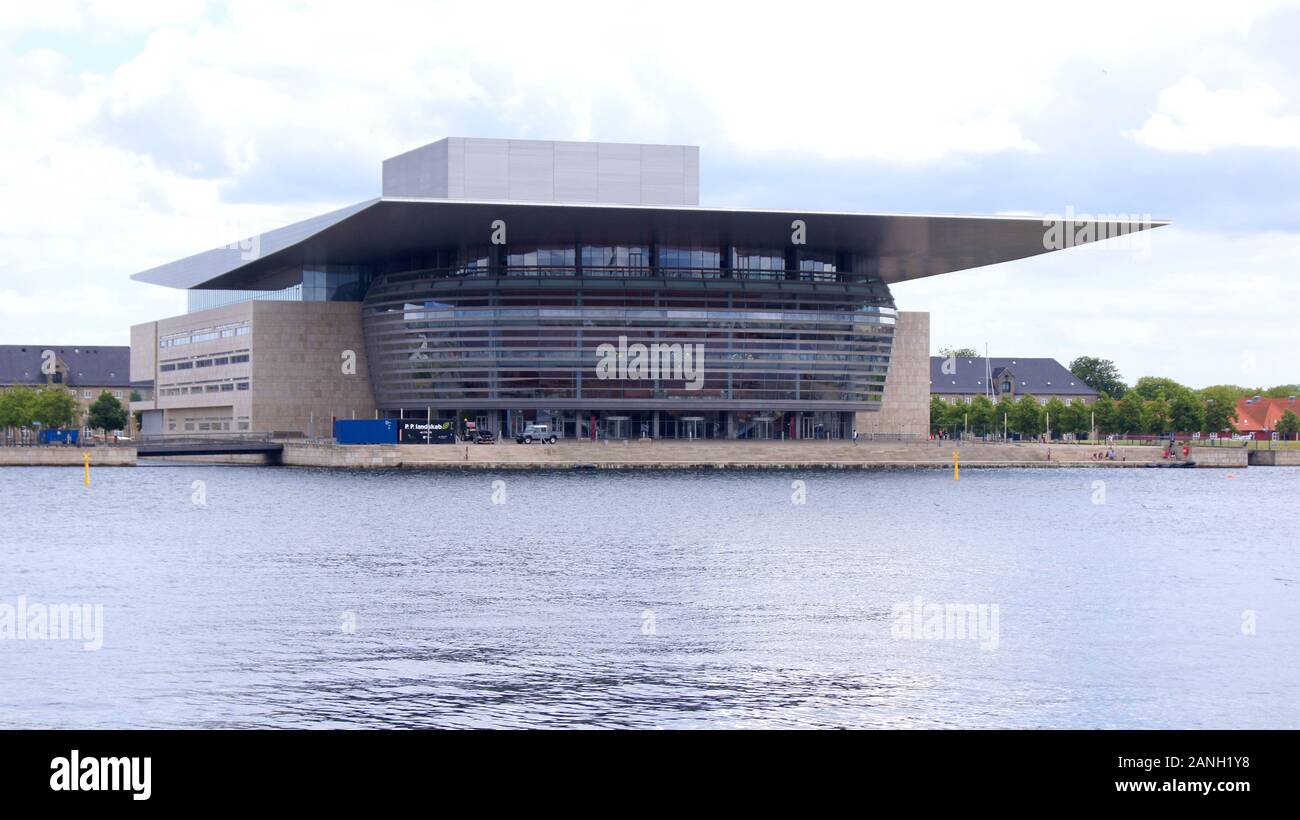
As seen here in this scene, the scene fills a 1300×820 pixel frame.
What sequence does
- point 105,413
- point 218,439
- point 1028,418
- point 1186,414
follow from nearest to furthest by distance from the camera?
point 218,439 → point 1186,414 → point 1028,418 → point 105,413

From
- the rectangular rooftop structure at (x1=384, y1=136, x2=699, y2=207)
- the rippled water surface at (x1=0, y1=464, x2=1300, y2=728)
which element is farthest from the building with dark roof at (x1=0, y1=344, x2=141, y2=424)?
the rippled water surface at (x1=0, y1=464, x2=1300, y2=728)

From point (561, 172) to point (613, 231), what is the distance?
948cm

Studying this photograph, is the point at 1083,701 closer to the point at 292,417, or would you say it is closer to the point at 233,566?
the point at 233,566

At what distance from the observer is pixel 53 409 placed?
411 ft

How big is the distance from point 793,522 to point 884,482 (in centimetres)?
2867

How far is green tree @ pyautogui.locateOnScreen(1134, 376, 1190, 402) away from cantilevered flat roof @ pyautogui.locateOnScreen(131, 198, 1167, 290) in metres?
45.9

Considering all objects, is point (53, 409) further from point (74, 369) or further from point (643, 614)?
point (643, 614)

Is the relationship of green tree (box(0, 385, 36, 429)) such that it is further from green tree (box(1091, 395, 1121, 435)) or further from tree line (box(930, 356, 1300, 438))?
green tree (box(1091, 395, 1121, 435))

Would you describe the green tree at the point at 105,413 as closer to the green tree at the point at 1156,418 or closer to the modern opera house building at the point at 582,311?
the modern opera house building at the point at 582,311

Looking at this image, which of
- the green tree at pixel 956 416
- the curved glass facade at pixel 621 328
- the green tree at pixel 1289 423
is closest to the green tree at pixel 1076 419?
the green tree at pixel 956 416

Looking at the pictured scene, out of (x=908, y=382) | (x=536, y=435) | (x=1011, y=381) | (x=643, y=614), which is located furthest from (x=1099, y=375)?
(x=643, y=614)

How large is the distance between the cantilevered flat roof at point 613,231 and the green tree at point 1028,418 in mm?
35478
